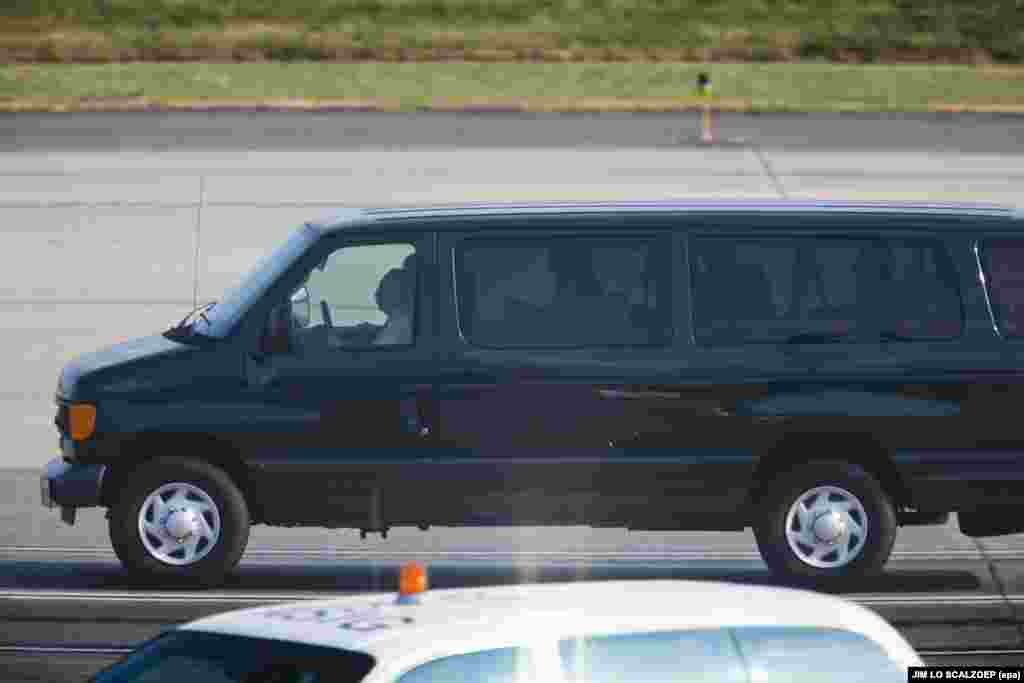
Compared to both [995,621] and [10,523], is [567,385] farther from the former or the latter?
[10,523]

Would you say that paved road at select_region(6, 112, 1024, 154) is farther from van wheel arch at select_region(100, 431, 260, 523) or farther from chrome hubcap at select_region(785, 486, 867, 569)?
chrome hubcap at select_region(785, 486, 867, 569)

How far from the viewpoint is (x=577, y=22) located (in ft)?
185

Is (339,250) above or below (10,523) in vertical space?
above

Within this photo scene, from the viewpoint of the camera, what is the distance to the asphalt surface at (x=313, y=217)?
1082cm

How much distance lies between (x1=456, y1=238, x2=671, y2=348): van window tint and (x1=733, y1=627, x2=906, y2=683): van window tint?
559 centimetres

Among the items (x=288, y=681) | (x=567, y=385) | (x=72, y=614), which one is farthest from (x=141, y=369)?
(x=288, y=681)

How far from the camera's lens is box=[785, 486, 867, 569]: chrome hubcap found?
10930 mm

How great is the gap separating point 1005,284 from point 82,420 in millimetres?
4796

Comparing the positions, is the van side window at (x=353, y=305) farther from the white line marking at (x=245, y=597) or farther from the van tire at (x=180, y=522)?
the white line marking at (x=245, y=597)

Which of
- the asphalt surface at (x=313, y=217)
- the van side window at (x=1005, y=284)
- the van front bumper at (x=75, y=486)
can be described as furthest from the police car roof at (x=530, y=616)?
the van side window at (x=1005, y=284)

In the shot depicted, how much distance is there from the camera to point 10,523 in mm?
12789

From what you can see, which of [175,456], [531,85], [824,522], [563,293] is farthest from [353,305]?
[531,85]

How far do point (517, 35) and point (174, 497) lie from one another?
43794 mm

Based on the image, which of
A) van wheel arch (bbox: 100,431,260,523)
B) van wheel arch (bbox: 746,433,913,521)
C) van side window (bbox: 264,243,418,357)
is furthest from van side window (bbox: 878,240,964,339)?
van wheel arch (bbox: 100,431,260,523)
